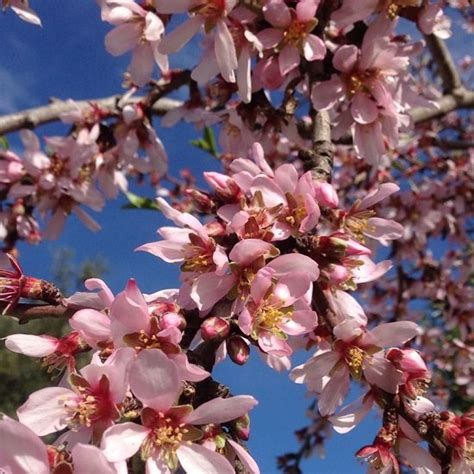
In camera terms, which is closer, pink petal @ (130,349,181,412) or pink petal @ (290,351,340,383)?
pink petal @ (130,349,181,412)

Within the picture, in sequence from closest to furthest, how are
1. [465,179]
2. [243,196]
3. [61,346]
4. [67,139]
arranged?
[61,346] < [243,196] < [67,139] < [465,179]

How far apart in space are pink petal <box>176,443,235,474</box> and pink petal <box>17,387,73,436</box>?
0.64 ft

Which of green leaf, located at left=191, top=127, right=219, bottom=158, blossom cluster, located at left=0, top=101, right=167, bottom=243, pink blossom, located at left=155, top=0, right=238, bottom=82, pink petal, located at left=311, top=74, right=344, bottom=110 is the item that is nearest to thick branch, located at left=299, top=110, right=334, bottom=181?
pink petal, located at left=311, top=74, right=344, bottom=110

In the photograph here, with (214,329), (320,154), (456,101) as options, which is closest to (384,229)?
(320,154)

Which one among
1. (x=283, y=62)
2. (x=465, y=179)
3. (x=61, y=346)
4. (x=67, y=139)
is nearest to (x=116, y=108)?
(x=67, y=139)

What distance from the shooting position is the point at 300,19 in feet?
5.64

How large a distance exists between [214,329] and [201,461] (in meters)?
0.21

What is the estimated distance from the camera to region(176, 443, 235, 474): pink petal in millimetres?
935

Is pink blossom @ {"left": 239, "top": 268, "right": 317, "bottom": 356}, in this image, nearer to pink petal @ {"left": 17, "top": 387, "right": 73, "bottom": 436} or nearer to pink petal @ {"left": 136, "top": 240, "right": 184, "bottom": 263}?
pink petal @ {"left": 136, "top": 240, "right": 184, "bottom": 263}

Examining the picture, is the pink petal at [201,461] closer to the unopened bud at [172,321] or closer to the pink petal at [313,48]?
the unopened bud at [172,321]

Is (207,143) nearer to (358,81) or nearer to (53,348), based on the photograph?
(358,81)

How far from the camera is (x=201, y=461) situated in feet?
3.13

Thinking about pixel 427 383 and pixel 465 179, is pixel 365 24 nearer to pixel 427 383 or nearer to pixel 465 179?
pixel 427 383

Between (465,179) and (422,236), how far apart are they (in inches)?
31.3
